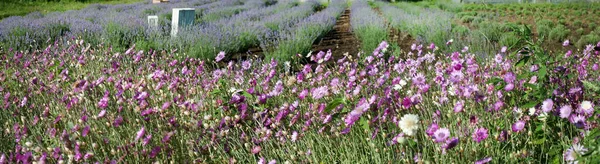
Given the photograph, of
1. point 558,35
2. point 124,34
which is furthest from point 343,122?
point 558,35

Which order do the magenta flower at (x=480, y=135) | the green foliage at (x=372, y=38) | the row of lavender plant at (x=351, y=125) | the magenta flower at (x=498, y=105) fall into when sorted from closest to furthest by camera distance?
the magenta flower at (x=480, y=135) < the row of lavender plant at (x=351, y=125) < the magenta flower at (x=498, y=105) < the green foliage at (x=372, y=38)

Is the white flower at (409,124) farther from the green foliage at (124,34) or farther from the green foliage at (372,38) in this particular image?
the green foliage at (124,34)

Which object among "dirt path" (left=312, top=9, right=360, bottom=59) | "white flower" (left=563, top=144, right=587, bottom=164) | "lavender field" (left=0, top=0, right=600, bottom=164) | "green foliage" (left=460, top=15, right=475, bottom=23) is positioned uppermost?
"white flower" (left=563, top=144, right=587, bottom=164)

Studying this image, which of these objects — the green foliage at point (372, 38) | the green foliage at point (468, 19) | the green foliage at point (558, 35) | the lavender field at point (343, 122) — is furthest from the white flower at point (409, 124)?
the green foliage at point (468, 19)

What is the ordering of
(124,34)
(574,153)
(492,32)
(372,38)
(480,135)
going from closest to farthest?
(574,153)
(480,135)
(372,38)
(124,34)
(492,32)

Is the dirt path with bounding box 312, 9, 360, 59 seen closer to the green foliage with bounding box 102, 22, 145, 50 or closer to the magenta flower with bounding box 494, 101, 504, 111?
the green foliage with bounding box 102, 22, 145, 50

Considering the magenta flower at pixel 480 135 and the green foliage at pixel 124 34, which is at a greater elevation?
the magenta flower at pixel 480 135

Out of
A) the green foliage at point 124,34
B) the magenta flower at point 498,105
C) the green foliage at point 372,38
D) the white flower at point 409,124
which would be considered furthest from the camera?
the green foliage at point 124,34

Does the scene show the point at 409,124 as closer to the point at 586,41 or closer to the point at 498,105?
the point at 498,105

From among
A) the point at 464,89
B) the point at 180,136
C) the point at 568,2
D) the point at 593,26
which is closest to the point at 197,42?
the point at 180,136

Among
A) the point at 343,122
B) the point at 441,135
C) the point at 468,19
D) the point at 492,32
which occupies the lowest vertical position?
the point at 468,19

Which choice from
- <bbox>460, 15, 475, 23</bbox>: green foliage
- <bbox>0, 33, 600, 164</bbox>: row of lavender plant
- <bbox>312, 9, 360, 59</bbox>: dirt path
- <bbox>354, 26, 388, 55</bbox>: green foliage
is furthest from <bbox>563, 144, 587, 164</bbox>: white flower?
<bbox>460, 15, 475, 23</bbox>: green foliage

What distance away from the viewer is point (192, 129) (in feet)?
7.02

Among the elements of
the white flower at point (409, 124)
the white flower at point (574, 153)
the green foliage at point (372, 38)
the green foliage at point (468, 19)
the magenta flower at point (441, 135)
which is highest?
the white flower at point (409, 124)
